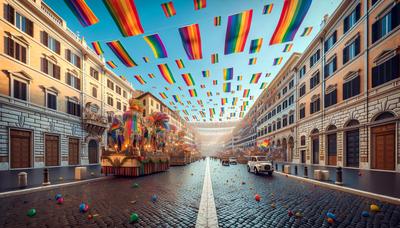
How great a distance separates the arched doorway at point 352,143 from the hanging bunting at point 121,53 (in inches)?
844

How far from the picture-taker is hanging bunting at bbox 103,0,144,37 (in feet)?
31.6

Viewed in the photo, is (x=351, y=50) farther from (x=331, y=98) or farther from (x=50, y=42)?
(x=50, y=42)

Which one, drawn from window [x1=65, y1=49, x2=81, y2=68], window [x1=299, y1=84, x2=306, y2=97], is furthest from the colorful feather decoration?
window [x1=299, y1=84, x2=306, y2=97]

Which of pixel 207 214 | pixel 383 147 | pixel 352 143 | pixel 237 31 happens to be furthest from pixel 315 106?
pixel 207 214

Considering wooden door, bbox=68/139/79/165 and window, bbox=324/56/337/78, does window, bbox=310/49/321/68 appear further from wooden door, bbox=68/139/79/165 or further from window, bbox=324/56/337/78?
wooden door, bbox=68/139/79/165

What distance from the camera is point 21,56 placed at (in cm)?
1705

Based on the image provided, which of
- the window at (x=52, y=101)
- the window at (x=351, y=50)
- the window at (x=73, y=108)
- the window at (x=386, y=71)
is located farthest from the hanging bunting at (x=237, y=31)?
the window at (x=73, y=108)

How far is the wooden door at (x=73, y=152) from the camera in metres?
22.6

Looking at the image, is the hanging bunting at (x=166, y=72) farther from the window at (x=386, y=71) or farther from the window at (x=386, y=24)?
the window at (x=386, y=24)

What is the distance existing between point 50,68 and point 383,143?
109 feet

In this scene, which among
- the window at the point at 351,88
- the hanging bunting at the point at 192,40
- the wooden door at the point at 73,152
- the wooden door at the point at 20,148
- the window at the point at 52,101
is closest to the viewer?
the hanging bunting at the point at 192,40

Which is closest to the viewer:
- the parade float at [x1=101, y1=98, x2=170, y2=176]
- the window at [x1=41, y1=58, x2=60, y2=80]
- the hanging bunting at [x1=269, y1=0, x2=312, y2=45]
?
the hanging bunting at [x1=269, y1=0, x2=312, y2=45]

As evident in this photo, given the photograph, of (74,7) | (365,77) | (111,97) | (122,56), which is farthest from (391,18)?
(111,97)

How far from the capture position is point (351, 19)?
18.5 m
